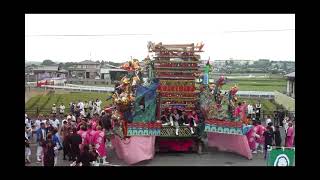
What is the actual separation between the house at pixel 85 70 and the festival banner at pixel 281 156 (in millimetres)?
23369

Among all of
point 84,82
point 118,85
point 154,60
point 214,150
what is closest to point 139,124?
point 118,85

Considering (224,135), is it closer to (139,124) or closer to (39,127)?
(139,124)

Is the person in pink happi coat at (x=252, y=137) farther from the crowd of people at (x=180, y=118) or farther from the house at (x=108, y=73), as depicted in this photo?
the house at (x=108, y=73)

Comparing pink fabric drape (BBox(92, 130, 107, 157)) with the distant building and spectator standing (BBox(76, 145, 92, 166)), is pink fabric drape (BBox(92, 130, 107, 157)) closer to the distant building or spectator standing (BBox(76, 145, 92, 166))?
spectator standing (BBox(76, 145, 92, 166))

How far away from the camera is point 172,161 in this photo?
9.88 metres

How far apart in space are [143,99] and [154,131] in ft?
2.70

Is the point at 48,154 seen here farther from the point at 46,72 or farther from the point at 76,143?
the point at 46,72

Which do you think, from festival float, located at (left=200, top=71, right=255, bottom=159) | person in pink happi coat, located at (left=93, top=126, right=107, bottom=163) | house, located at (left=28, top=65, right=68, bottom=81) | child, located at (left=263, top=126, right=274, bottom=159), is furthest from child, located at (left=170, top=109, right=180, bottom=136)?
house, located at (left=28, top=65, right=68, bottom=81)

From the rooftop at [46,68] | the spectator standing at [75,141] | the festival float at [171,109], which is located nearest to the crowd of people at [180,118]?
the festival float at [171,109]

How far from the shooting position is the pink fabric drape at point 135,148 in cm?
958

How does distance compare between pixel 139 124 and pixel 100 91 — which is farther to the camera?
pixel 100 91

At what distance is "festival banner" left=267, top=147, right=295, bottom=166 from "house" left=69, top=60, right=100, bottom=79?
76.7 ft

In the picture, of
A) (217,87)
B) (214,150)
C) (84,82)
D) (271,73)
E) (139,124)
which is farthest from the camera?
(271,73)

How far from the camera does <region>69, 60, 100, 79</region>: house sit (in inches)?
1163
